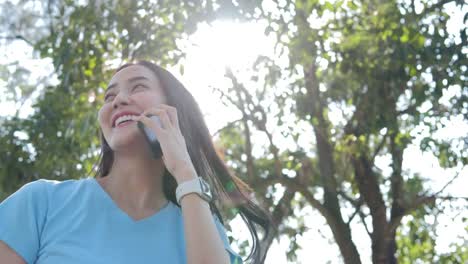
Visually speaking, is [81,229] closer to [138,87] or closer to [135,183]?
[135,183]

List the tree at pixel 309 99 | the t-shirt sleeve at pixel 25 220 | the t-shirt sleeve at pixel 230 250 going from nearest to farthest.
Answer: the t-shirt sleeve at pixel 25 220, the t-shirt sleeve at pixel 230 250, the tree at pixel 309 99

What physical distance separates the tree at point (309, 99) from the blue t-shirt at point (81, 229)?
415cm

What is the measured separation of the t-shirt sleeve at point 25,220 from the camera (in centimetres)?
202

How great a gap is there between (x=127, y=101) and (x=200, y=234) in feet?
1.74

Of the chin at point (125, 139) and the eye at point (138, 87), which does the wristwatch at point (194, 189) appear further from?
the eye at point (138, 87)

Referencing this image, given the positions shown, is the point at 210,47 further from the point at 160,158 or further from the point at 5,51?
the point at 160,158

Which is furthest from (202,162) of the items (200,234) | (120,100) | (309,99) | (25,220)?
(309,99)

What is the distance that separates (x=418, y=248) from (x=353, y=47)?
3.39 m

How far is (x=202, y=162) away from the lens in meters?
2.50

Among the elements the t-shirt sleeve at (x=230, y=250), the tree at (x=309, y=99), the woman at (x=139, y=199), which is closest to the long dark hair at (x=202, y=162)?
the woman at (x=139, y=199)

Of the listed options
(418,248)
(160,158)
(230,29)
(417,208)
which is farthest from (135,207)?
(418,248)

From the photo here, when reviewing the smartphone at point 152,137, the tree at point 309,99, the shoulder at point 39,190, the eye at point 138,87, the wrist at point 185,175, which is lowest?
the shoulder at point 39,190

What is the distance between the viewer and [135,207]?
7.50 ft

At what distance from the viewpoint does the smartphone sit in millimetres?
2291
